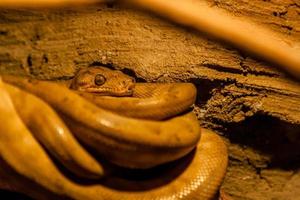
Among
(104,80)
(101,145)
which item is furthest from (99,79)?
(101,145)

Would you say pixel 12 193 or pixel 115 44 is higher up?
pixel 115 44

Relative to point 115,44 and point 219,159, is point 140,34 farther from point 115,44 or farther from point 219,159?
point 219,159

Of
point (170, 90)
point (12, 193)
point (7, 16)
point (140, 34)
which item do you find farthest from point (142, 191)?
point (7, 16)

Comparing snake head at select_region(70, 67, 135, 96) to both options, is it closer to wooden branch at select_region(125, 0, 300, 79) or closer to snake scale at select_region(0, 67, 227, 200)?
snake scale at select_region(0, 67, 227, 200)

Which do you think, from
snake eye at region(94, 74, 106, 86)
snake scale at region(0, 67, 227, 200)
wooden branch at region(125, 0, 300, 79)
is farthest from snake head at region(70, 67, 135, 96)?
wooden branch at region(125, 0, 300, 79)

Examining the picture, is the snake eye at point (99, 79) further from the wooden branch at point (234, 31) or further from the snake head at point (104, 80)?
the wooden branch at point (234, 31)

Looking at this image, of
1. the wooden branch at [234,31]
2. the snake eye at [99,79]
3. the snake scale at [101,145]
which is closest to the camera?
the snake scale at [101,145]

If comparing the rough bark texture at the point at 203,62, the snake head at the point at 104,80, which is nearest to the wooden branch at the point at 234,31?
the rough bark texture at the point at 203,62
